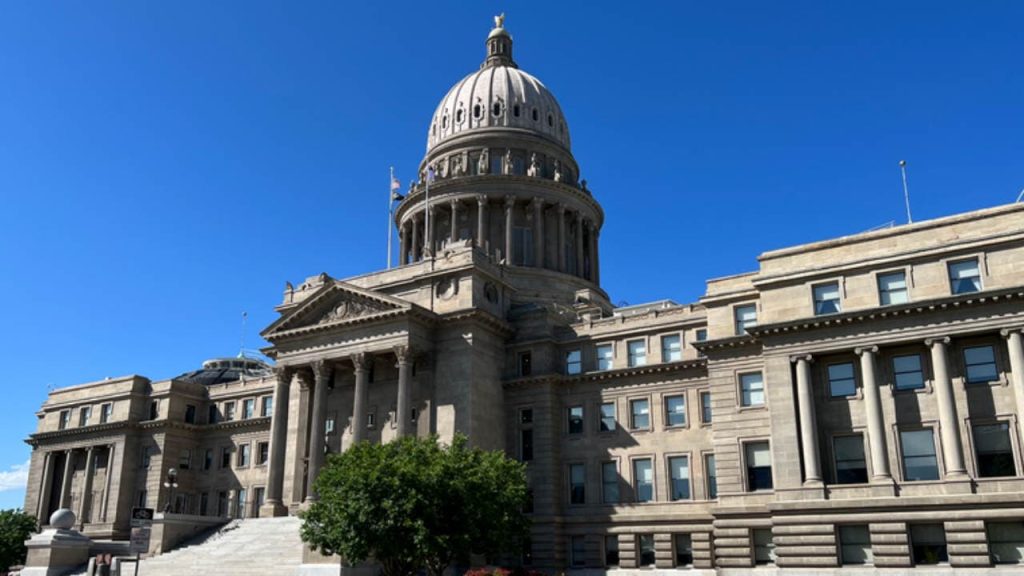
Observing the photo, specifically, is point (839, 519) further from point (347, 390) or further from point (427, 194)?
point (427, 194)

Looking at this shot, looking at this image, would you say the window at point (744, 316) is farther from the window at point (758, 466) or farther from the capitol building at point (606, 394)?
the window at point (758, 466)

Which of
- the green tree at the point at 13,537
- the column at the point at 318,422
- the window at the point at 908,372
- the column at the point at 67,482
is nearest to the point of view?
the window at the point at 908,372

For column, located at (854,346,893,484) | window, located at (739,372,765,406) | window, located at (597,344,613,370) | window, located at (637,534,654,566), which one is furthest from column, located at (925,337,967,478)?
window, located at (597,344,613,370)

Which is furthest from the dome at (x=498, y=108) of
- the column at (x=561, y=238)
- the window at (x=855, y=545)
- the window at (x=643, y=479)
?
the window at (x=855, y=545)

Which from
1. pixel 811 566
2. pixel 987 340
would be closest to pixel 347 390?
pixel 811 566

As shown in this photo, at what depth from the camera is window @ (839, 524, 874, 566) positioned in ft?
139

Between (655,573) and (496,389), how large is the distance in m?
15.9

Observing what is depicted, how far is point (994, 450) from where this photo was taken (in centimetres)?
4141

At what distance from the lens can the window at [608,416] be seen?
195 feet

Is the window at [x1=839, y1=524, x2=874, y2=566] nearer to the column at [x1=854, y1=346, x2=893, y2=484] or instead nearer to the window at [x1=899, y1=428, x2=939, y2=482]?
the column at [x1=854, y1=346, x2=893, y2=484]

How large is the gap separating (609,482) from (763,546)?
41.7ft

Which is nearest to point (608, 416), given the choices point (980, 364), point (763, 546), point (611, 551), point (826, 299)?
point (611, 551)

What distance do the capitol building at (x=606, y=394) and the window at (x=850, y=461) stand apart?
11cm

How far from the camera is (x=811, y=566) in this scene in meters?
43.1
